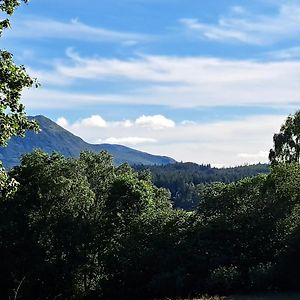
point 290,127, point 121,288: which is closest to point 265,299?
point 121,288

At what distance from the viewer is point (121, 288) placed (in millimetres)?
38625

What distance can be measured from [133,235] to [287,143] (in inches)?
916

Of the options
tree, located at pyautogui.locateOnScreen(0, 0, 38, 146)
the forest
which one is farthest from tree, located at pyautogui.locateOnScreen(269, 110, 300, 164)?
tree, located at pyautogui.locateOnScreen(0, 0, 38, 146)

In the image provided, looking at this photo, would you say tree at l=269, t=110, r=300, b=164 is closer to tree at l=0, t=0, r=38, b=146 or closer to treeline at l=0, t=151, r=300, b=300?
treeline at l=0, t=151, r=300, b=300

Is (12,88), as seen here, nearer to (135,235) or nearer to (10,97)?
(10,97)

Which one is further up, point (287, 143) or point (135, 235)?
point (287, 143)

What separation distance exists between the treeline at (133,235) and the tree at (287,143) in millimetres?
14866

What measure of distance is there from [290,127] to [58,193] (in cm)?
2599

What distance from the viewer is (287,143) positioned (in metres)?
54.4

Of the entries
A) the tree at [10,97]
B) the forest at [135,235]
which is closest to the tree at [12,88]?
the tree at [10,97]

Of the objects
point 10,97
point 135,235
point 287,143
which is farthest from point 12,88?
point 287,143

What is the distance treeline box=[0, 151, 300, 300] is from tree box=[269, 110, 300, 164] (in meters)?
14.9

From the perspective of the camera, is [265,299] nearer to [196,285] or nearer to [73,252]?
[196,285]

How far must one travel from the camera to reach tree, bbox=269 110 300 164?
5367cm
